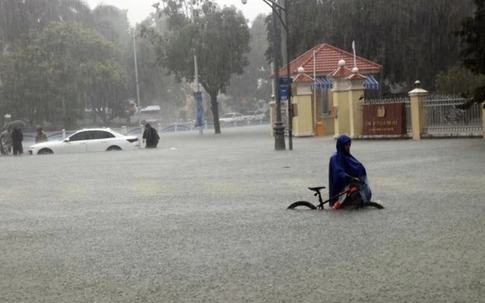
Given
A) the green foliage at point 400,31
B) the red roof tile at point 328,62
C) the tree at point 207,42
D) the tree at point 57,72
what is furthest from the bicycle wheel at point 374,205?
the tree at point 57,72

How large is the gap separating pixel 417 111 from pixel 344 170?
20.5 m

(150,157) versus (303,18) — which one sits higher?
(303,18)

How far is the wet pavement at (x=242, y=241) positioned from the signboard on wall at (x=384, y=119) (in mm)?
14312

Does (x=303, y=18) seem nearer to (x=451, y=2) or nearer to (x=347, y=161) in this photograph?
(x=451, y=2)

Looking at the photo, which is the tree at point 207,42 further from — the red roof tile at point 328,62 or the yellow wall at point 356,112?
the yellow wall at point 356,112

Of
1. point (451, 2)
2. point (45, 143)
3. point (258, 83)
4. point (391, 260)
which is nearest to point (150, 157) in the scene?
point (45, 143)

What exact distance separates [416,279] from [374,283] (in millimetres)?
410

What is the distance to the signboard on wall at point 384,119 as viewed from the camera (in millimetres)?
32281

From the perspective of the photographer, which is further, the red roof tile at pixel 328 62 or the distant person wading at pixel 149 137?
the red roof tile at pixel 328 62

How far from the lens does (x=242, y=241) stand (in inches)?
355

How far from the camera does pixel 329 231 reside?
9.53m

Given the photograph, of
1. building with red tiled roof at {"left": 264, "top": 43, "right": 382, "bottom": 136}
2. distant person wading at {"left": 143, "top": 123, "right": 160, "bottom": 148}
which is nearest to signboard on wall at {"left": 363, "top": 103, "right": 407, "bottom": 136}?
building with red tiled roof at {"left": 264, "top": 43, "right": 382, "bottom": 136}

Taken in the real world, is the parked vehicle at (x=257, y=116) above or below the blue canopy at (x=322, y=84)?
below

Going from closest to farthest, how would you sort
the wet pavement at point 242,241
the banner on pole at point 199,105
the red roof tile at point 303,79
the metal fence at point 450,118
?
the wet pavement at point 242,241 < the metal fence at point 450,118 < the red roof tile at point 303,79 < the banner on pole at point 199,105
